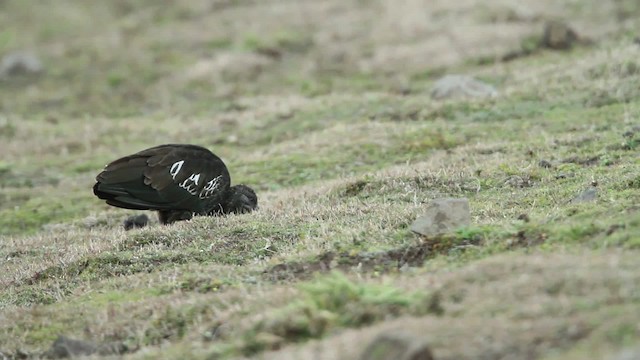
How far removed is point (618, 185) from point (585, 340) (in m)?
5.10

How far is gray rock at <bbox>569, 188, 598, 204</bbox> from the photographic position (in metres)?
10.1

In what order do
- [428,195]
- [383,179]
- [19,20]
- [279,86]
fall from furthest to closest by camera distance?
[19,20]
[279,86]
[383,179]
[428,195]

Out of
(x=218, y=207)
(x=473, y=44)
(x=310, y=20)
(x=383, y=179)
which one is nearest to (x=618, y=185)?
(x=383, y=179)

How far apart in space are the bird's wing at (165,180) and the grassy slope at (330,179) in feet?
1.48

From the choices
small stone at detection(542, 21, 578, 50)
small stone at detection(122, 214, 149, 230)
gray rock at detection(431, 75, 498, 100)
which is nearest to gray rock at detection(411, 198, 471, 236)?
small stone at detection(122, 214, 149, 230)

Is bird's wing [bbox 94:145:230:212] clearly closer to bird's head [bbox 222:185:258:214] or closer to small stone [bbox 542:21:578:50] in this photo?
bird's head [bbox 222:185:258:214]

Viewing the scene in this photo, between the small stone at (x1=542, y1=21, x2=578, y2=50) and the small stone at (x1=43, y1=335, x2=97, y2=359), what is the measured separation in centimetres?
1764

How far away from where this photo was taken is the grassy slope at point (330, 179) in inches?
272

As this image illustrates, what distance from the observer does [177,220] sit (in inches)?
482

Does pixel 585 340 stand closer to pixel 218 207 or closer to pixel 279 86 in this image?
pixel 218 207

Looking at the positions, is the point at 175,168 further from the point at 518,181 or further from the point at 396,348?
the point at 396,348

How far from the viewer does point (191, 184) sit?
12016 mm

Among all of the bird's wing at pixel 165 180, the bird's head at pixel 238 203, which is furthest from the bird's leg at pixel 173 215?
the bird's head at pixel 238 203

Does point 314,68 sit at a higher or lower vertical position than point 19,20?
lower
